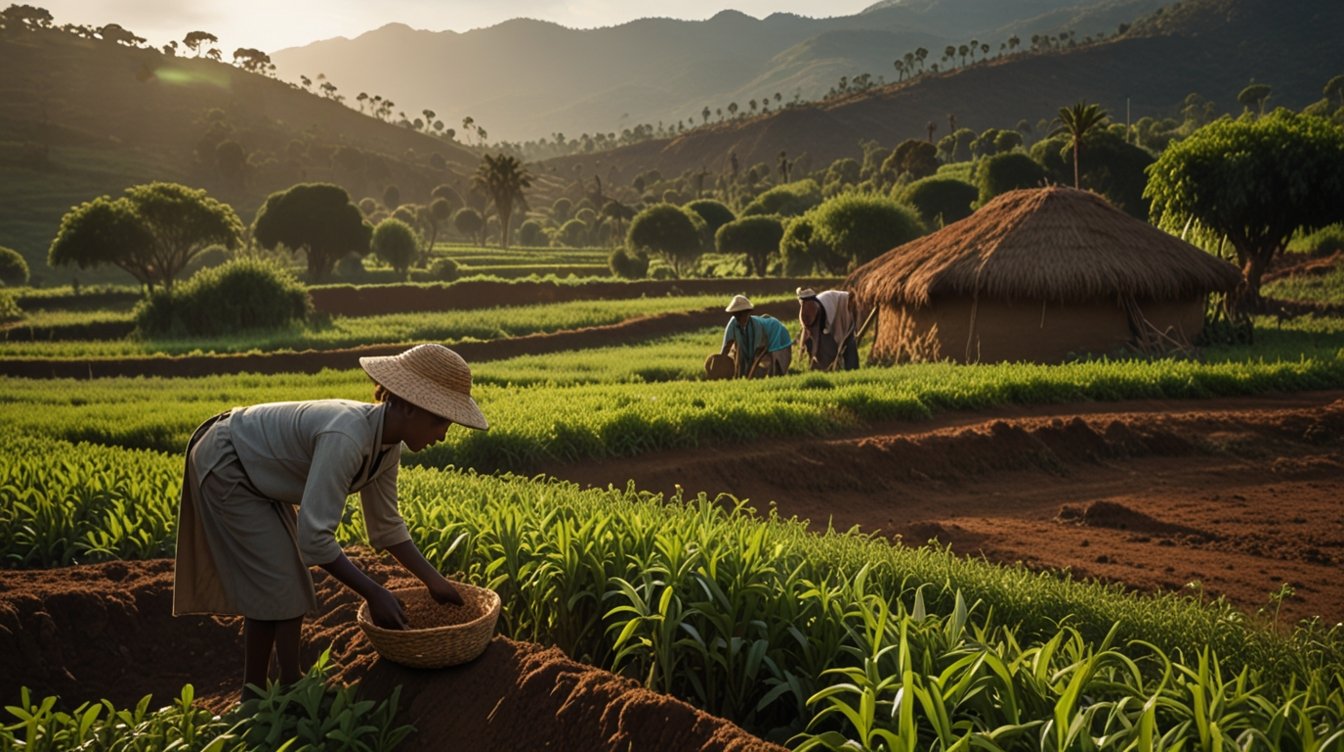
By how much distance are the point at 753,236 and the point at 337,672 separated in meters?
52.5

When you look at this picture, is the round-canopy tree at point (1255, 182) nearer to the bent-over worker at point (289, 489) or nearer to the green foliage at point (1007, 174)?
the bent-over worker at point (289, 489)

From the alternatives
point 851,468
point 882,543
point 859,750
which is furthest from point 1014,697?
point 851,468

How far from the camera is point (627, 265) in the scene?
180 ft

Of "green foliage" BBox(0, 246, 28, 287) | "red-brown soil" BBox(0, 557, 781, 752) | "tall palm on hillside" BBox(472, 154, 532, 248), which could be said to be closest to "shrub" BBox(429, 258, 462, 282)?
"green foliage" BBox(0, 246, 28, 287)

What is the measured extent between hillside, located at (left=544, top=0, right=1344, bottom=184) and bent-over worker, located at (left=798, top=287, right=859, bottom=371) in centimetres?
11772

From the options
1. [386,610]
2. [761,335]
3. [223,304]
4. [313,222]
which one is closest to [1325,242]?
[761,335]

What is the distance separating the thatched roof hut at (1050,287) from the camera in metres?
16.8

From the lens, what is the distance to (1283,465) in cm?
962

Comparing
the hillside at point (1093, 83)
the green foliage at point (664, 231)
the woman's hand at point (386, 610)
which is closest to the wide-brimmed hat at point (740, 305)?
the woman's hand at point (386, 610)

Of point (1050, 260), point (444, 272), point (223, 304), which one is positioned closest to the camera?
point (1050, 260)

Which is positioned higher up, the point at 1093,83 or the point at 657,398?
the point at 1093,83

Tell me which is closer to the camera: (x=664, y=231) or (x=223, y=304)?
(x=223, y=304)

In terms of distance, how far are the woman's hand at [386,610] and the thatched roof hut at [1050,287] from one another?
48.2 ft

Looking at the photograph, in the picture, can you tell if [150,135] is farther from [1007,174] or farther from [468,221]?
[1007,174]
